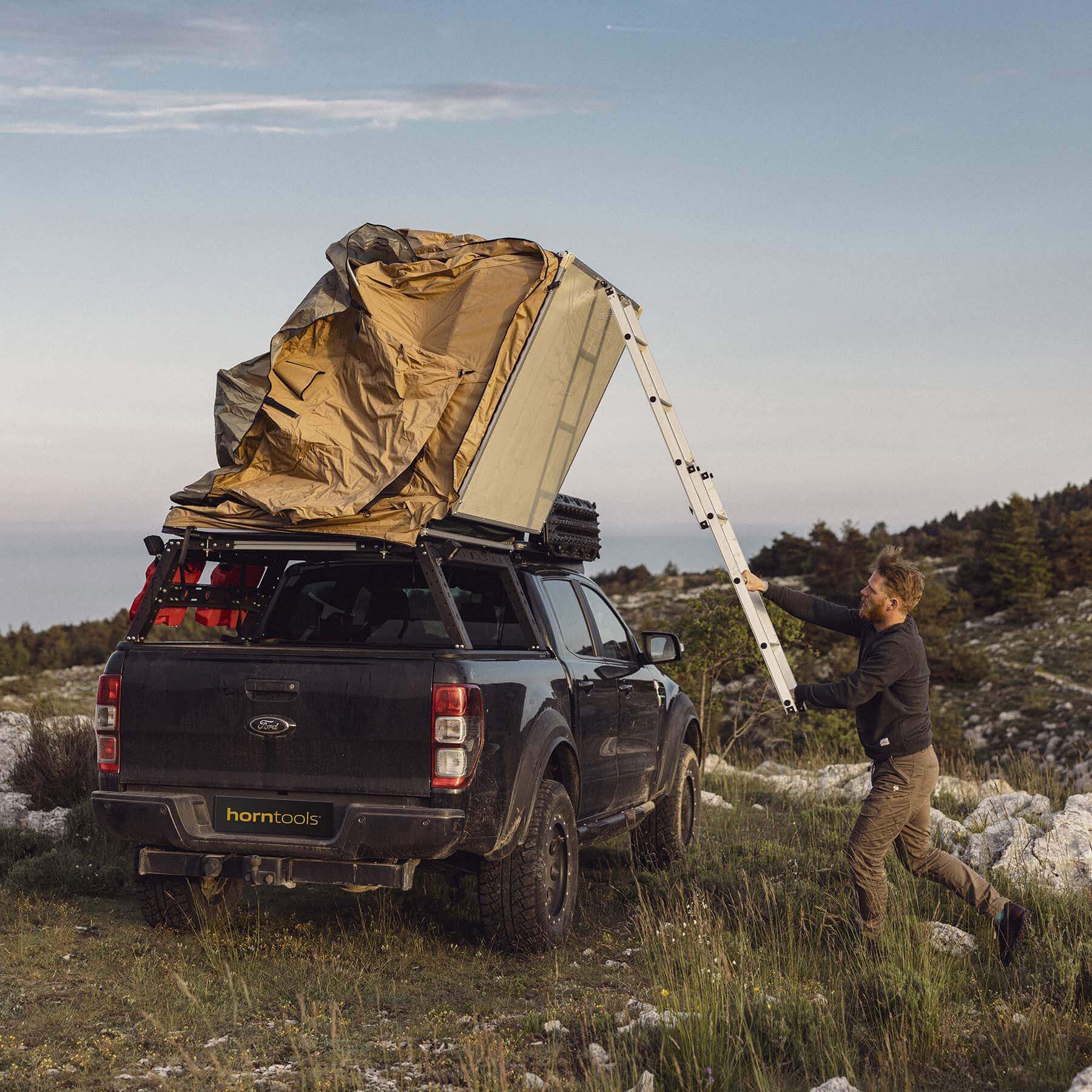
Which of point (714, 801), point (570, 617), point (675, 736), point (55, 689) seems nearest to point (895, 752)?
point (570, 617)

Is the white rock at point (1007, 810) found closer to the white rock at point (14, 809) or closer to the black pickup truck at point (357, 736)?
the black pickup truck at point (357, 736)

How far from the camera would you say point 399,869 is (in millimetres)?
5664

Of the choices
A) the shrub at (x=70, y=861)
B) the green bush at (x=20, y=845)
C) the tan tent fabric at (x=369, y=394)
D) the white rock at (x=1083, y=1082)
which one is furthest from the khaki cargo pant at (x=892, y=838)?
the green bush at (x=20, y=845)

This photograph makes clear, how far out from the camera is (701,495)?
7.25 metres

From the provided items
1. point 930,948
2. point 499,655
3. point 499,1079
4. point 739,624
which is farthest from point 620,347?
point 739,624

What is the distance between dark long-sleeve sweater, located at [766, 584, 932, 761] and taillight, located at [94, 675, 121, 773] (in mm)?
3428

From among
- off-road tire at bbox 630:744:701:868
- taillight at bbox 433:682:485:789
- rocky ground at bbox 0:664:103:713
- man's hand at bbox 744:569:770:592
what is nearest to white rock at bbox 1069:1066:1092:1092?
taillight at bbox 433:682:485:789

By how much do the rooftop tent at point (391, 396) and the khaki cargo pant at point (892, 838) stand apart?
96.5 inches

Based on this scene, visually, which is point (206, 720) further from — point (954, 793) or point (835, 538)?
point (835, 538)

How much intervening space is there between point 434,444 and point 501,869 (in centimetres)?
218

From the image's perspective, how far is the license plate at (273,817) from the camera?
5730mm

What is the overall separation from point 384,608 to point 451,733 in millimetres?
1579

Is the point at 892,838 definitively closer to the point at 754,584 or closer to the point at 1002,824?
the point at 754,584

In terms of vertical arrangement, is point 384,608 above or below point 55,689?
above
